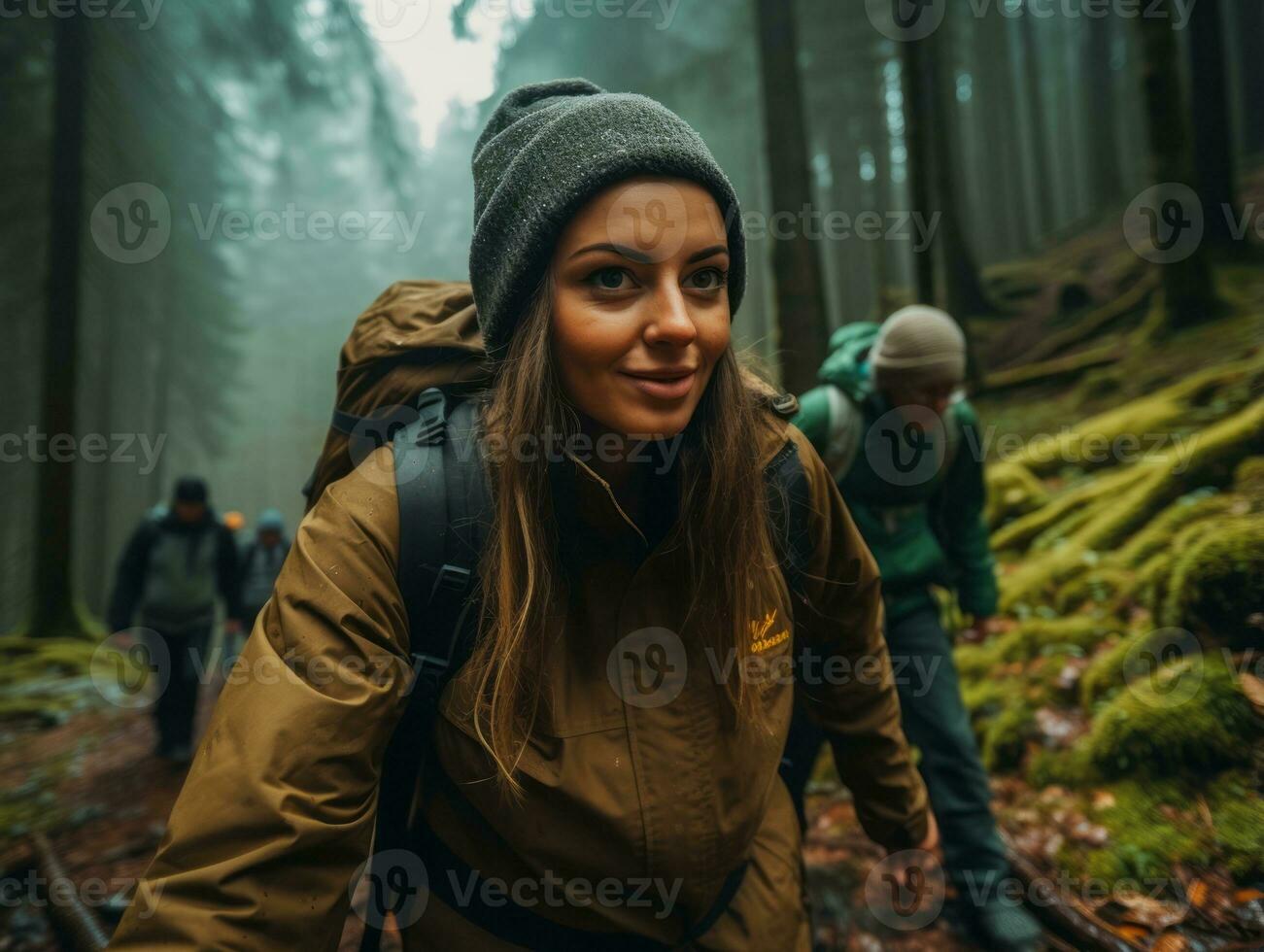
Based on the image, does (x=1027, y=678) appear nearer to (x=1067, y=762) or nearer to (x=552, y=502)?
(x=1067, y=762)

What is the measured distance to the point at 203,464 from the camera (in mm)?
46750

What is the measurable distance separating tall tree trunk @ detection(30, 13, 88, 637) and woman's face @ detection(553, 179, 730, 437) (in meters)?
10.2

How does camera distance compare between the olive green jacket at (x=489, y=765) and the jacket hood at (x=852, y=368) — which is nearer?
the olive green jacket at (x=489, y=765)

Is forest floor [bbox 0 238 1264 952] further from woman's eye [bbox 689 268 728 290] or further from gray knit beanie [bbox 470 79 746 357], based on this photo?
gray knit beanie [bbox 470 79 746 357]

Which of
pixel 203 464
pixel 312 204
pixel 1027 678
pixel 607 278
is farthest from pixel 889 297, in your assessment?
pixel 203 464

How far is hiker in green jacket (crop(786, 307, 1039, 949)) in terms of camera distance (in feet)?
9.98

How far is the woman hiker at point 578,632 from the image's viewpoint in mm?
1258

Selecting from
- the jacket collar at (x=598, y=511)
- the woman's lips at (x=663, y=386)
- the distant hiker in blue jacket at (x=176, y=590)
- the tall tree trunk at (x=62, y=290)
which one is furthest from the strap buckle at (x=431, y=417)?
the tall tree trunk at (x=62, y=290)

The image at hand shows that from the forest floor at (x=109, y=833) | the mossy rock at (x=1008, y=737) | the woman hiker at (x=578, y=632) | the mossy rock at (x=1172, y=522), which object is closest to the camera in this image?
the woman hiker at (x=578, y=632)

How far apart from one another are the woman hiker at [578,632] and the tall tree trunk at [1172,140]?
8226mm

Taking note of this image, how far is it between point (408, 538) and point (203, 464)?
53.7 metres

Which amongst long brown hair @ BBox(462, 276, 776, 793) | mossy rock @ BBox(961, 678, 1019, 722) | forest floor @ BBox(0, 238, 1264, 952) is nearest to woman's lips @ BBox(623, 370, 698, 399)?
long brown hair @ BBox(462, 276, 776, 793)

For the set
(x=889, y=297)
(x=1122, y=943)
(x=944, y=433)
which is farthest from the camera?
(x=889, y=297)

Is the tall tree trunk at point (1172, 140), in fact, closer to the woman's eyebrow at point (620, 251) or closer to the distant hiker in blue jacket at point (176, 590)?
the woman's eyebrow at point (620, 251)
